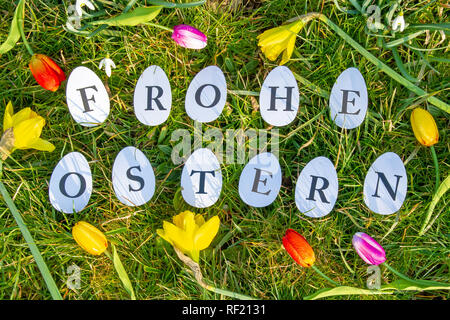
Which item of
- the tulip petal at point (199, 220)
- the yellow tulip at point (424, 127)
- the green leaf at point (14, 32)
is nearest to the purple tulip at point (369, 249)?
the yellow tulip at point (424, 127)

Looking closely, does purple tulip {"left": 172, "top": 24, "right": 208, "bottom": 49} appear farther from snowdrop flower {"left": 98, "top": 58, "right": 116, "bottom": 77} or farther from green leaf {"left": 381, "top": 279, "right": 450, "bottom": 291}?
green leaf {"left": 381, "top": 279, "right": 450, "bottom": 291}

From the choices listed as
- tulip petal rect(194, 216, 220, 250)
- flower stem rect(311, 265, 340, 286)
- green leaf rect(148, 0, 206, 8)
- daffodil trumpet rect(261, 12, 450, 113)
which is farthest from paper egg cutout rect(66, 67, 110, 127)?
flower stem rect(311, 265, 340, 286)

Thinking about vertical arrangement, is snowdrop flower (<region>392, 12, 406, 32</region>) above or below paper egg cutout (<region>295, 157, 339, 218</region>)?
above

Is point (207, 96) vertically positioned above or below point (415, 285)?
above

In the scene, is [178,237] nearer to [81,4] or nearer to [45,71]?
[45,71]

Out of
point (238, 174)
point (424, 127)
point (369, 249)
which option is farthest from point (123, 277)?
point (424, 127)

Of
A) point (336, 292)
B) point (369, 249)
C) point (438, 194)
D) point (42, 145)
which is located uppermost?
point (42, 145)

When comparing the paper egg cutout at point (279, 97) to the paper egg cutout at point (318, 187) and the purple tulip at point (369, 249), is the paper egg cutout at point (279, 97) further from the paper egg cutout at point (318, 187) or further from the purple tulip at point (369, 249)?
the purple tulip at point (369, 249)

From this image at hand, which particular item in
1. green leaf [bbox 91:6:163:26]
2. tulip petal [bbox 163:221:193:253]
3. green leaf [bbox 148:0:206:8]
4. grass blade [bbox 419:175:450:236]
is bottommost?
tulip petal [bbox 163:221:193:253]
